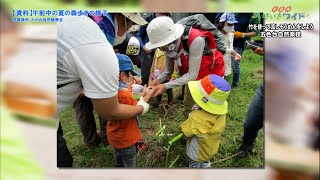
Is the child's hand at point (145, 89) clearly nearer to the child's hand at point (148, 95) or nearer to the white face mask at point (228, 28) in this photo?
the child's hand at point (148, 95)

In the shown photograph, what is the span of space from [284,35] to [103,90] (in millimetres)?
854

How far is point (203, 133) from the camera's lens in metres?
1.86

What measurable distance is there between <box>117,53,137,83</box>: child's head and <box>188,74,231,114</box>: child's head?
28 cm

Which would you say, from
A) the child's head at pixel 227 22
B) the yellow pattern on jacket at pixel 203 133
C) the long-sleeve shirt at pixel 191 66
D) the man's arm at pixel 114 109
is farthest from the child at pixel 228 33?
the man's arm at pixel 114 109

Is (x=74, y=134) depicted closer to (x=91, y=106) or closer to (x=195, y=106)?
(x=91, y=106)

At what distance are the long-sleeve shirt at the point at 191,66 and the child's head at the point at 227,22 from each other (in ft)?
0.35

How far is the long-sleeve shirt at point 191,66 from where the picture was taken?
1842mm

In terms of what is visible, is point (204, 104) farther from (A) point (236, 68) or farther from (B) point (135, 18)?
(B) point (135, 18)

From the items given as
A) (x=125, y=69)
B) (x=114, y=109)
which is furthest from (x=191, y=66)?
(x=114, y=109)

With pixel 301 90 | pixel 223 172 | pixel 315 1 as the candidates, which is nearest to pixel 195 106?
pixel 223 172

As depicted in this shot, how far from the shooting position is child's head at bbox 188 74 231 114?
5.98ft

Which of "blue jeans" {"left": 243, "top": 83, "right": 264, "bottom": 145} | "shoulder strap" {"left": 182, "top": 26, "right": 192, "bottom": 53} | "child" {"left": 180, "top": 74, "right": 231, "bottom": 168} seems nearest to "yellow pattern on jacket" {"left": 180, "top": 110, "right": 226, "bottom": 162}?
"child" {"left": 180, "top": 74, "right": 231, "bottom": 168}

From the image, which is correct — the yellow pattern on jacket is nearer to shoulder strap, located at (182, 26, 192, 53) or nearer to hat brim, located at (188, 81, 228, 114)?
hat brim, located at (188, 81, 228, 114)

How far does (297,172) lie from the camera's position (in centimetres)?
177
